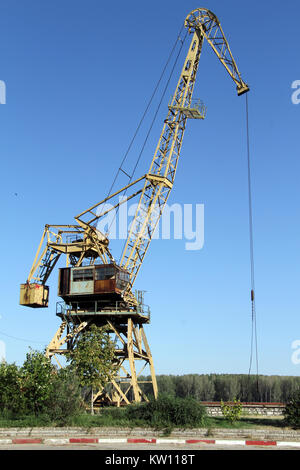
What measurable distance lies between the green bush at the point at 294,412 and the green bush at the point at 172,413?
5006 mm

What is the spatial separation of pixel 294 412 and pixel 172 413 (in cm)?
718

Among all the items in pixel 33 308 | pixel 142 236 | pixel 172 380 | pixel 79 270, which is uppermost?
pixel 142 236

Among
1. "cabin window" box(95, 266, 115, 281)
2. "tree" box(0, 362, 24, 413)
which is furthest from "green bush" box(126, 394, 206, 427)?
"cabin window" box(95, 266, 115, 281)

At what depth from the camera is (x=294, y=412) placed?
95.1ft

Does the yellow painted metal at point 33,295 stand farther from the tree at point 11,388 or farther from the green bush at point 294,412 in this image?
the green bush at point 294,412

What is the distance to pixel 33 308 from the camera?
5253 centimetres

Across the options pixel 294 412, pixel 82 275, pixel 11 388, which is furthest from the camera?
pixel 82 275

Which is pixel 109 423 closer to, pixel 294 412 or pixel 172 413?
pixel 172 413

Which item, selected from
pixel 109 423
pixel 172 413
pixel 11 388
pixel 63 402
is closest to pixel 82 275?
pixel 11 388

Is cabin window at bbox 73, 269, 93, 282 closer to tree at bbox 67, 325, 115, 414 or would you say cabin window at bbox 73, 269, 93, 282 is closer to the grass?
tree at bbox 67, 325, 115, 414

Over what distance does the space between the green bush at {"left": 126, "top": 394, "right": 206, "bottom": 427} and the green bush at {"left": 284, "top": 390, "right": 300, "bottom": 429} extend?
501 cm
